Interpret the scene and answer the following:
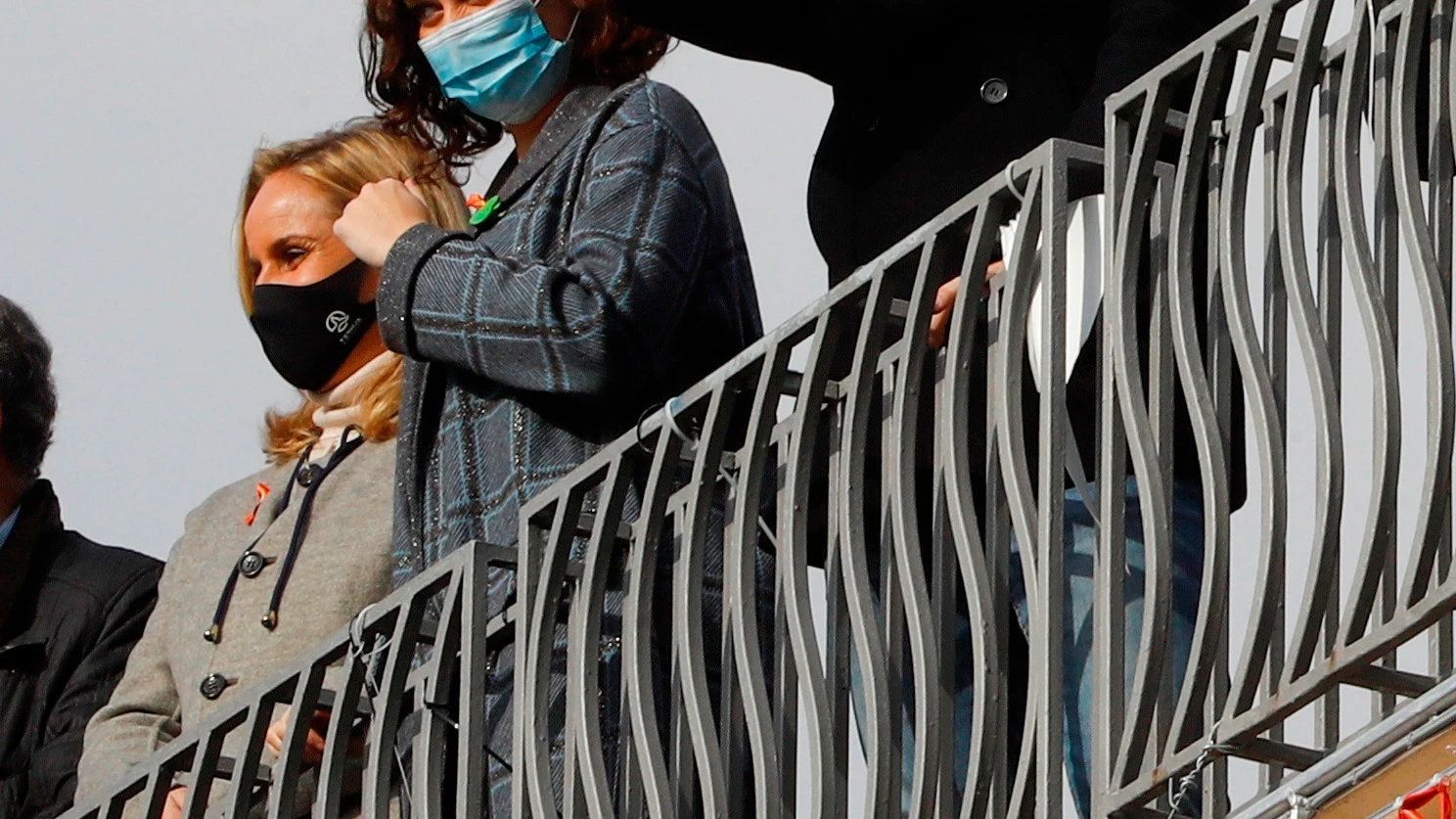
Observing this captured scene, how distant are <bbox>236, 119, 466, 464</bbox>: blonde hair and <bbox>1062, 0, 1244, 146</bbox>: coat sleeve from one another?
169cm

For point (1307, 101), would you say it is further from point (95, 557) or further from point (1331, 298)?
point (95, 557)

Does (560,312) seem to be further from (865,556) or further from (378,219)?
(865,556)

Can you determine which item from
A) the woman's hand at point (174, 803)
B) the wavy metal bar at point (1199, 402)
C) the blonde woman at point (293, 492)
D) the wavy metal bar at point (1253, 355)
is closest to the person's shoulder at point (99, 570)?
the blonde woman at point (293, 492)

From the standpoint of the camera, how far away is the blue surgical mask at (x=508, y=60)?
608 centimetres

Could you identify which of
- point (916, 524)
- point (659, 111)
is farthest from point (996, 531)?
point (659, 111)

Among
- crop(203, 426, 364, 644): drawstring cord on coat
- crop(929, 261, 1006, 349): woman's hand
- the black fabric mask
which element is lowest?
crop(929, 261, 1006, 349): woman's hand

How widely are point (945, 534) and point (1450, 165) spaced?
0.95 m

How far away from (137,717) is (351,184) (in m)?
1.19

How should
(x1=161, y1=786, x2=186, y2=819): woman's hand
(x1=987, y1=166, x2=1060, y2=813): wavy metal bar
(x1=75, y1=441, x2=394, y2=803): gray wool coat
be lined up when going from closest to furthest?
(x1=987, y1=166, x2=1060, y2=813): wavy metal bar, (x1=161, y1=786, x2=186, y2=819): woman's hand, (x1=75, y1=441, x2=394, y2=803): gray wool coat

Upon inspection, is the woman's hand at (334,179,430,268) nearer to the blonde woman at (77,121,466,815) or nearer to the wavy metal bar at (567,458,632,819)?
the blonde woman at (77,121,466,815)

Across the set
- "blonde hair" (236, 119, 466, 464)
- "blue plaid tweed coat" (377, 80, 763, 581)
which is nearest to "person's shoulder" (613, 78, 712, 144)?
"blue plaid tweed coat" (377, 80, 763, 581)

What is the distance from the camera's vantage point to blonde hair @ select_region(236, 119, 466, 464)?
21.0 ft

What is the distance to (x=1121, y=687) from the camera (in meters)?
4.36

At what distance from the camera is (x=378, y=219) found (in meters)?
5.89
